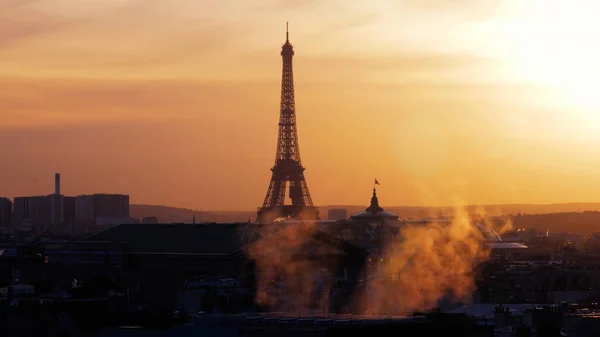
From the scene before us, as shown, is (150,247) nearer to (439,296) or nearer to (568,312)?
(439,296)

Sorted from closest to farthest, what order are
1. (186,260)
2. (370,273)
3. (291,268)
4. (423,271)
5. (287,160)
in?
1. (291,268)
2. (423,271)
3. (370,273)
4. (186,260)
5. (287,160)

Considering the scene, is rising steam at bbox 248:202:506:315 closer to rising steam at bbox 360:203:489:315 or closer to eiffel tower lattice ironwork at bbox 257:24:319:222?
rising steam at bbox 360:203:489:315

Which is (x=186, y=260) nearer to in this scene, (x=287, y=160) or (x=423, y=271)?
(x=423, y=271)

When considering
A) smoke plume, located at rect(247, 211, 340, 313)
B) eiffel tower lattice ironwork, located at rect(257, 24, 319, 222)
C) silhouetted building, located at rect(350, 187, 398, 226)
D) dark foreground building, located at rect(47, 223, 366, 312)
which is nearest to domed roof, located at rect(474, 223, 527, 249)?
silhouetted building, located at rect(350, 187, 398, 226)

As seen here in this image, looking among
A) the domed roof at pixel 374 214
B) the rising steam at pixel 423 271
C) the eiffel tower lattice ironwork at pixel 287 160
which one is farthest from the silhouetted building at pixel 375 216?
the rising steam at pixel 423 271

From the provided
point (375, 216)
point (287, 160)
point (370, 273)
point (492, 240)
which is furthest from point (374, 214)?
point (370, 273)

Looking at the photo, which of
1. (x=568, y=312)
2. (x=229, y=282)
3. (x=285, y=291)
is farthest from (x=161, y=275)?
(x=568, y=312)

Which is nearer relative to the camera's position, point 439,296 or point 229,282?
point 439,296

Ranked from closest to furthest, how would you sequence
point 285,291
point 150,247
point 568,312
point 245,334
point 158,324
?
point 245,334 → point 158,324 → point 568,312 → point 285,291 → point 150,247
